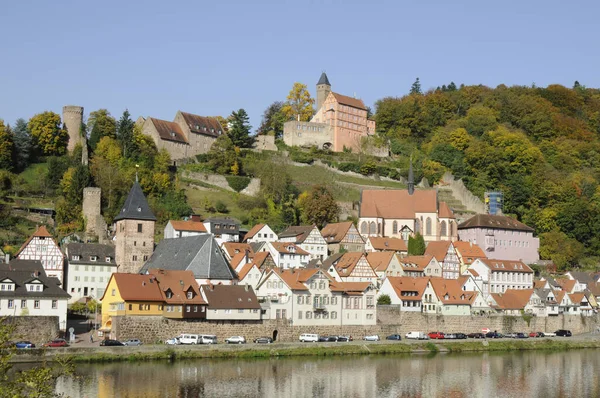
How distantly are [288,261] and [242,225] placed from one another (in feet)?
37.8

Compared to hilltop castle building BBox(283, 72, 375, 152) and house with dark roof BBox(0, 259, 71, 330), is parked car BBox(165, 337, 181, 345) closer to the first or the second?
house with dark roof BBox(0, 259, 71, 330)

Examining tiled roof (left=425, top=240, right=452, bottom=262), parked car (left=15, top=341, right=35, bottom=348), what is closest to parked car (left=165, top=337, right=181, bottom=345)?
parked car (left=15, top=341, right=35, bottom=348)

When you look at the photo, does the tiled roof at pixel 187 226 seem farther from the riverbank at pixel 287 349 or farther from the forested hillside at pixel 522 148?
the forested hillside at pixel 522 148

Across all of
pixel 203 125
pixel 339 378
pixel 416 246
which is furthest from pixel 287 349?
pixel 203 125

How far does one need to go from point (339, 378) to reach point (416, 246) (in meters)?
35.1

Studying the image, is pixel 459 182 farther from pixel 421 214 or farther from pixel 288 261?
A: pixel 288 261

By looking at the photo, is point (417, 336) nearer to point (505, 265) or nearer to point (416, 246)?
point (505, 265)

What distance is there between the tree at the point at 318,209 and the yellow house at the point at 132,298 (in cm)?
2983

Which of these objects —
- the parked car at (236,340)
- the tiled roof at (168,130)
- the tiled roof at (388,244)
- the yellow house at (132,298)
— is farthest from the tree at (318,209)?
the yellow house at (132,298)

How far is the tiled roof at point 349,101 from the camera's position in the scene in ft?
350

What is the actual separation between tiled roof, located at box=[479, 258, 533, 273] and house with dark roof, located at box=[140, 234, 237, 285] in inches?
995

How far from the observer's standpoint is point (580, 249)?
86625 mm

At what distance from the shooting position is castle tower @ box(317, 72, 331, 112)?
4454 inches

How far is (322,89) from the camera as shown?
113125mm
